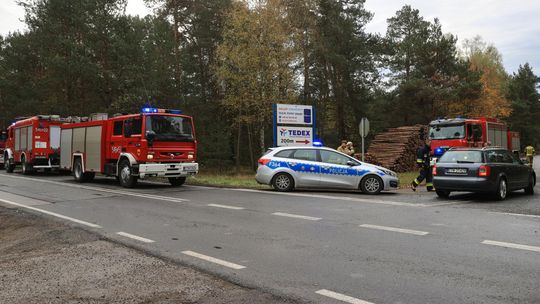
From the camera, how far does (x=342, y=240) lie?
24.4 ft

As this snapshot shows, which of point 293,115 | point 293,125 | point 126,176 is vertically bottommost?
point 126,176

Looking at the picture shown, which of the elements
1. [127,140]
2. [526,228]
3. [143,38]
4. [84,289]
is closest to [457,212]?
[526,228]

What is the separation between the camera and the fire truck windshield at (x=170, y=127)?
55.4 ft

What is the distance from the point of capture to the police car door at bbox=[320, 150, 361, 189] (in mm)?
15047

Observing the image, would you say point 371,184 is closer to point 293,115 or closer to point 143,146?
point 293,115

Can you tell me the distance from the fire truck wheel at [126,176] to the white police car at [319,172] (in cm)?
495

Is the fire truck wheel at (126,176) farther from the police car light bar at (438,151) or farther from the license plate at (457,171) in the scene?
the police car light bar at (438,151)

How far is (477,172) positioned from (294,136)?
9365 millimetres

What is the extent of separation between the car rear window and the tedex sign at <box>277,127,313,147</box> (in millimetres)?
8156

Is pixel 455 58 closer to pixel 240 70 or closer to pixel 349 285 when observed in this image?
pixel 240 70

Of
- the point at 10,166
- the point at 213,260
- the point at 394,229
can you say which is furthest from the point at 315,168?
the point at 10,166

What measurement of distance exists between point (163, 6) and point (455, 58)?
2645cm

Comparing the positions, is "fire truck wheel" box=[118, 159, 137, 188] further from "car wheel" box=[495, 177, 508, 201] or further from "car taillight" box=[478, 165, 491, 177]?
"car wheel" box=[495, 177, 508, 201]

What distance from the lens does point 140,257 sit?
6.50 metres
